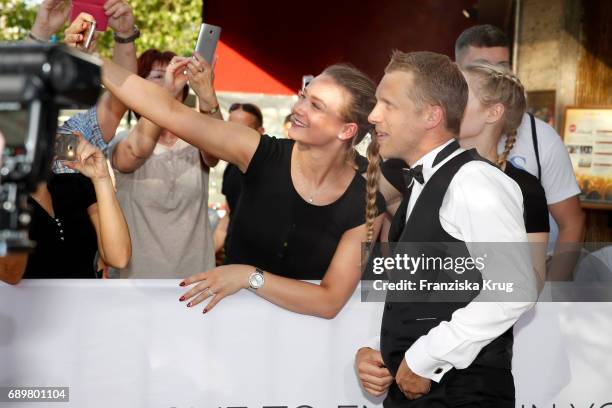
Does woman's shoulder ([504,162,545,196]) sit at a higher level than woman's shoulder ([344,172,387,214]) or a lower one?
higher

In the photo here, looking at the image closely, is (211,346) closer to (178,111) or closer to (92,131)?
(178,111)

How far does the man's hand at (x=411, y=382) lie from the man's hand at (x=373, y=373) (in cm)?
22

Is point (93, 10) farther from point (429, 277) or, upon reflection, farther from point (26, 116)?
point (26, 116)

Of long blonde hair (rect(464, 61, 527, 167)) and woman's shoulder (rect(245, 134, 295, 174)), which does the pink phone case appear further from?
long blonde hair (rect(464, 61, 527, 167))

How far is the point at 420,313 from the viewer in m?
2.08

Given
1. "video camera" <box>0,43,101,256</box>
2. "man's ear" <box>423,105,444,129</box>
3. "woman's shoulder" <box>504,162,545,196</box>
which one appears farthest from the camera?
"woman's shoulder" <box>504,162,545,196</box>

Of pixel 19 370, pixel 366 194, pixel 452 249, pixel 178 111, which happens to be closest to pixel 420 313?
pixel 452 249

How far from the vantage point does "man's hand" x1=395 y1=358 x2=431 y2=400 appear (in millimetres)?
2021

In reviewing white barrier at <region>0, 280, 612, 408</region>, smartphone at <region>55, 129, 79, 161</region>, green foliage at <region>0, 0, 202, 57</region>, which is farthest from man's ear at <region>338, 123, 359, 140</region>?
green foliage at <region>0, 0, 202, 57</region>

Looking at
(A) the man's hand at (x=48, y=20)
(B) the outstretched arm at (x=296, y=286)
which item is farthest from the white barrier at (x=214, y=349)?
(A) the man's hand at (x=48, y=20)

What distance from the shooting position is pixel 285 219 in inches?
103

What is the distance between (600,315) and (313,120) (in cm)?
109

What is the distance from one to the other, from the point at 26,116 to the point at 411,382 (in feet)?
4.33

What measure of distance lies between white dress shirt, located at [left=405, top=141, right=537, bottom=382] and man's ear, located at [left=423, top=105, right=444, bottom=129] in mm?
193
